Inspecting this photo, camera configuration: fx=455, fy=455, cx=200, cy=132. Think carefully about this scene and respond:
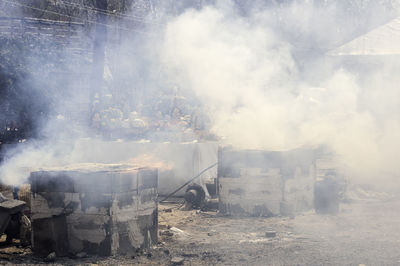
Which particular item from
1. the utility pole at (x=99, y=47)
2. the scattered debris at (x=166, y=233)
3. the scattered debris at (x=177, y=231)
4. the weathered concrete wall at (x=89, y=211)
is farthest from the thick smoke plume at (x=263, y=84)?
the scattered debris at (x=166, y=233)

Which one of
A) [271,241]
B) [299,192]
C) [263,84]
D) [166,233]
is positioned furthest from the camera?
[263,84]

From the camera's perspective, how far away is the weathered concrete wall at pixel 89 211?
22.3 ft

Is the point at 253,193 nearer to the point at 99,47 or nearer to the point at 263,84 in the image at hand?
the point at 263,84

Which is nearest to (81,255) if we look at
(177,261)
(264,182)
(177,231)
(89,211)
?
(89,211)

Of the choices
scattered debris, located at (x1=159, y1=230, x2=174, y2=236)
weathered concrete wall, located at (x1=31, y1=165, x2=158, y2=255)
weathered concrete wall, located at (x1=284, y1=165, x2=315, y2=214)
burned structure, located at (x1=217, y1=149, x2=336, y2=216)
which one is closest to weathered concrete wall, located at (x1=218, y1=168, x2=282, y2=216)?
burned structure, located at (x1=217, y1=149, x2=336, y2=216)

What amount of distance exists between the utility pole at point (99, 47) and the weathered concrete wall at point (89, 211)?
12.9m

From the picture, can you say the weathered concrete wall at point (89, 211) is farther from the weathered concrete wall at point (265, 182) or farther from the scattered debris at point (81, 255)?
the weathered concrete wall at point (265, 182)

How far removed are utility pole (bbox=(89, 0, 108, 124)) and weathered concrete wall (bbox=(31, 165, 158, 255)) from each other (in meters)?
12.9

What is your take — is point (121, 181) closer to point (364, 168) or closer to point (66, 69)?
point (364, 168)

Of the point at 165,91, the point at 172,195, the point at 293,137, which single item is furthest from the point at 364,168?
the point at 165,91

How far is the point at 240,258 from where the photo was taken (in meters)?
6.80

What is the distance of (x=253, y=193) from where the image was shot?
1029 centimetres

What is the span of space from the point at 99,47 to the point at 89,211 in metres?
14.8

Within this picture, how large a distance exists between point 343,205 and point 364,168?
3.84 metres
